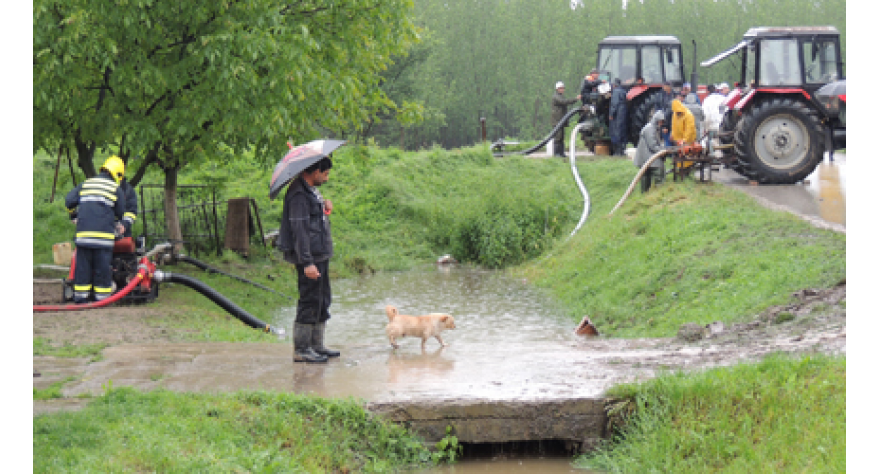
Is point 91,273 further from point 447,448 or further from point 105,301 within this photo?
point 447,448

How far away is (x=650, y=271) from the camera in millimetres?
14328

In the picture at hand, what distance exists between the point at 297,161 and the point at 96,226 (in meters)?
4.62

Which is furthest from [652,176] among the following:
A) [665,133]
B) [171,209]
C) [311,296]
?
[311,296]

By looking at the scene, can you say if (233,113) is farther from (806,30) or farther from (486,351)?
(806,30)

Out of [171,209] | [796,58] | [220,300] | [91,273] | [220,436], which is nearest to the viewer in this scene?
[220,436]

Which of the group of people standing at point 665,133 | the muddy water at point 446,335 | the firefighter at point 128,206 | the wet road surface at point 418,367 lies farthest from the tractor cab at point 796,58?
the firefighter at point 128,206

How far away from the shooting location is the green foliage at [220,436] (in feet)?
18.2

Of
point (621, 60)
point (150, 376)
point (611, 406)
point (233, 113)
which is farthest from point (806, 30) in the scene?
point (150, 376)

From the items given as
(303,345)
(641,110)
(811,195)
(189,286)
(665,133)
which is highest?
(641,110)

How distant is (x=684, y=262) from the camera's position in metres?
13.8

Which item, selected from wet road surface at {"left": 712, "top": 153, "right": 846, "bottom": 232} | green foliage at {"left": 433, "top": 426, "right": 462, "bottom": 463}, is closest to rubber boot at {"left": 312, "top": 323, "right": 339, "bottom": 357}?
Answer: green foliage at {"left": 433, "top": 426, "right": 462, "bottom": 463}

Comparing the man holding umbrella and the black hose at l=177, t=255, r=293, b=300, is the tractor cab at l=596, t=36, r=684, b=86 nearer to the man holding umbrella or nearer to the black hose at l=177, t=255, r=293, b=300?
the black hose at l=177, t=255, r=293, b=300

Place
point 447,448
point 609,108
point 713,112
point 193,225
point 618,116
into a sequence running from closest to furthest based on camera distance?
point 447,448 < point 193,225 < point 713,112 < point 618,116 < point 609,108

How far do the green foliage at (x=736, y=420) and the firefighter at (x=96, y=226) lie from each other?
23.5ft
